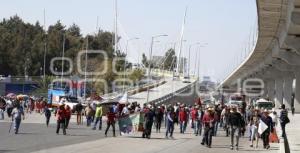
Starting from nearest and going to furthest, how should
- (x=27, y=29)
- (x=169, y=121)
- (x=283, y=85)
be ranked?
(x=169, y=121), (x=283, y=85), (x=27, y=29)

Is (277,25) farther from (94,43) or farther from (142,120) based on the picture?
(94,43)

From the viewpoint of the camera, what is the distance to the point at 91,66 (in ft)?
348

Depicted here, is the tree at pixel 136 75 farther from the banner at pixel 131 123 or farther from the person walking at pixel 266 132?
the person walking at pixel 266 132

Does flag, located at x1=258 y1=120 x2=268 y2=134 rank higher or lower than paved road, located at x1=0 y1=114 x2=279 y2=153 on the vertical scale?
higher

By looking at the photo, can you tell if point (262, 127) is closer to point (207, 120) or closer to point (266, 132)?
point (266, 132)

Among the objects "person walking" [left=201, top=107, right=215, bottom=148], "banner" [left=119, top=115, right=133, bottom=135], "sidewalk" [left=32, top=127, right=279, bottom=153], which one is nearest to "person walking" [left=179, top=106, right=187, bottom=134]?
"banner" [left=119, top=115, right=133, bottom=135]

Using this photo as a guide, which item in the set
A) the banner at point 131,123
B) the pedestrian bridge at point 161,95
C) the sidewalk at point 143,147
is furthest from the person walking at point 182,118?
the pedestrian bridge at point 161,95

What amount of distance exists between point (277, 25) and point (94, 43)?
10517cm

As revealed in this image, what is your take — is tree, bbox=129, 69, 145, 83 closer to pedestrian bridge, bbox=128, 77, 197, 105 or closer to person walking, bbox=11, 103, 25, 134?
pedestrian bridge, bbox=128, 77, 197, 105

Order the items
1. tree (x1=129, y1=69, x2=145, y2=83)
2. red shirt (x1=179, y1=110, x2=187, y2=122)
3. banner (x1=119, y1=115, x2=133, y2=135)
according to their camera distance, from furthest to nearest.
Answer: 1. tree (x1=129, y1=69, x2=145, y2=83)
2. red shirt (x1=179, y1=110, x2=187, y2=122)
3. banner (x1=119, y1=115, x2=133, y2=135)

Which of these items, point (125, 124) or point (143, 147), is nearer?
point (143, 147)

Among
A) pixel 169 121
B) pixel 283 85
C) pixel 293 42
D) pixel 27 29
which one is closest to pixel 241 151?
pixel 169 121

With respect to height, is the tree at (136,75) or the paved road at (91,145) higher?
the tree at (136,75)

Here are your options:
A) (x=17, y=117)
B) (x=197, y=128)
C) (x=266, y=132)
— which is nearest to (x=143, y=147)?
(x=266, y=132)
